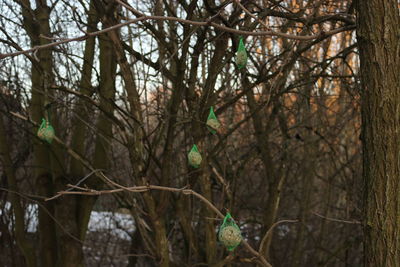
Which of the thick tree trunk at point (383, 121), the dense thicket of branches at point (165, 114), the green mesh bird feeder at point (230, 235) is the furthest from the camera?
the dense thicket of branches at point (165, 114)

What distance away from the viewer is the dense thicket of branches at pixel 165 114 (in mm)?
3330

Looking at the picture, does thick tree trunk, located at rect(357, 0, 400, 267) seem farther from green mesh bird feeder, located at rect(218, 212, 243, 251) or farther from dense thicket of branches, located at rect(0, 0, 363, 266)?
green mesh bird feeder, located at rect(218, 212, 243, 251)

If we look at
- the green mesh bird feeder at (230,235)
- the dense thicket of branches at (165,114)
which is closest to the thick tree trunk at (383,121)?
the dense thicket of branches at (165,114)

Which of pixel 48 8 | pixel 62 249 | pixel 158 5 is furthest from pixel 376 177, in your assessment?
pixel 48 8

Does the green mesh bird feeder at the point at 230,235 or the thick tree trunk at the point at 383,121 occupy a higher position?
the thick tree trunk at the point at 383,121

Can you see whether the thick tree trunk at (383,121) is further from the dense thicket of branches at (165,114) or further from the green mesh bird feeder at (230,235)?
the green mesh bird feeder at (230,235)

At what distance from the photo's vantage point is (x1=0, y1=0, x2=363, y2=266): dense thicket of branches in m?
3.33

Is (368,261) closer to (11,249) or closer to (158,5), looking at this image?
(158,5)

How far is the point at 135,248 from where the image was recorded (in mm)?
6953

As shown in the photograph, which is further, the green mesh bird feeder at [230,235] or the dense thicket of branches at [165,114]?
the dense thicket of branches at [165,114]

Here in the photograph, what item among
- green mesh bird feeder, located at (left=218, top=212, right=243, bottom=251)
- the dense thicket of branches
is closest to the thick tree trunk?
the dense thicket of branches

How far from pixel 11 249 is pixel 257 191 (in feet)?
10.5

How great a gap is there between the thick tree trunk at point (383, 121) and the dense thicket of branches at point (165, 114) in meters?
0.19

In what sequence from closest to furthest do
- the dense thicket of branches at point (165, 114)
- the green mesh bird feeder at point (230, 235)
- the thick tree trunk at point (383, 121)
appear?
the thick tree trunk at point (383, 121)
the green mesh bird feeder at point (230, 235)
the dense thicket of branches at point (165, 114)
